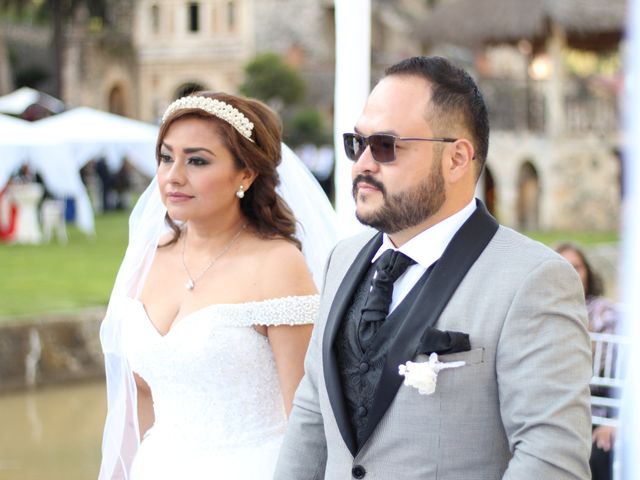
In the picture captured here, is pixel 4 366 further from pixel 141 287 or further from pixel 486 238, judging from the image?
pixel 486 238

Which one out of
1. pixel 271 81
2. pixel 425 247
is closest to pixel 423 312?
pixel 425 247

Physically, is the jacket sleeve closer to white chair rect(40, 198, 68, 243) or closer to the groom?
the groom

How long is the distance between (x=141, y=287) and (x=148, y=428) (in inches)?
17.7

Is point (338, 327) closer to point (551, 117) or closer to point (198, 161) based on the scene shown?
point (198, 161)

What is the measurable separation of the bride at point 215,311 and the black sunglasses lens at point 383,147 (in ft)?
3.08

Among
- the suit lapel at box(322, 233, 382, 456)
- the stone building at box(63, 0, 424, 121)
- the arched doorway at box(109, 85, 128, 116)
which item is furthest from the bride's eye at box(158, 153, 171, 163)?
the arched doorway at box(109, 85, 128, 116)

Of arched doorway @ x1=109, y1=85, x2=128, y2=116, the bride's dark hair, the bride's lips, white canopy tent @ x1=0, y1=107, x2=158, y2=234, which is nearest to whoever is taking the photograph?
the bride's lips

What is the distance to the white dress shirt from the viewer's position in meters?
2.28

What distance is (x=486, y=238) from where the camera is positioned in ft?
7.41

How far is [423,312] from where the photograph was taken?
218 cm

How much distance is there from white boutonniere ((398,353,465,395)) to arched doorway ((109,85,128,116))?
3832 centimetres

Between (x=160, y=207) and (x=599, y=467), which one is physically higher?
(x=160, y=207)

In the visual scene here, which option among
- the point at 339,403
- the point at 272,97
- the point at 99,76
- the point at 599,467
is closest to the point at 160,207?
the point at 339,403

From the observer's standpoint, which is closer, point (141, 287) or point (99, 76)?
point (141, 287)
